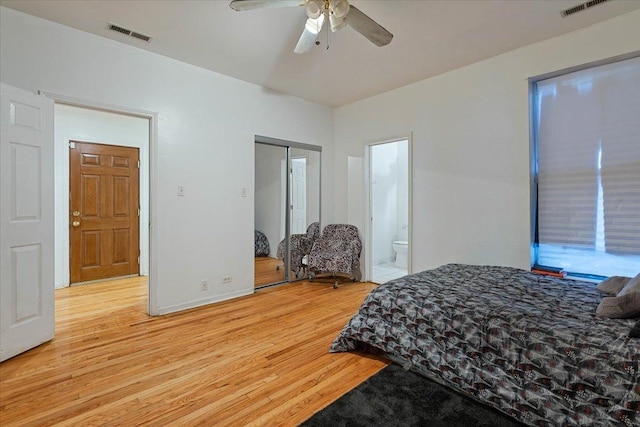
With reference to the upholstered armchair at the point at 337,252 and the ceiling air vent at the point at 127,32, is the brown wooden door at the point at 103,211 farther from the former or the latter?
the upholstered armchair at the point at 337,252

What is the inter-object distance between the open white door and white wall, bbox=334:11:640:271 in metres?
3.88

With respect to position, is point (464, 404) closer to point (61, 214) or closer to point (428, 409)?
point (428, 409)

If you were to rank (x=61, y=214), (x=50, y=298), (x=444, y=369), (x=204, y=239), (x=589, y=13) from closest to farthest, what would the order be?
(x=444, y=369)
(x=589, y=13)
(x=50, y=298)
(x=204, y=239)
(x=61, y=214)

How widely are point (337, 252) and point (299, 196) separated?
3.53ft

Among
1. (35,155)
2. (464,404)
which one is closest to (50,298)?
(35,155)

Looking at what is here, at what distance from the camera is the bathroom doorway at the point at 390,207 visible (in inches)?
221

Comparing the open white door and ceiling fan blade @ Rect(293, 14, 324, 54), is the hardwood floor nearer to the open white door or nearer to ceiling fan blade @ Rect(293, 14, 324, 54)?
the open white door

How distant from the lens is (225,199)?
3826 millimetres

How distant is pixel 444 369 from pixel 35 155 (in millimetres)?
3634

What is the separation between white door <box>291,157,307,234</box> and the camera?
15.5 ft

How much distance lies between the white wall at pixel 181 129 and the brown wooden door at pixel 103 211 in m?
2.14

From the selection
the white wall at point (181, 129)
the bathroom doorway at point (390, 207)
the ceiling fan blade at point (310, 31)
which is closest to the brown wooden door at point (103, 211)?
the white wall at point (181, 129)

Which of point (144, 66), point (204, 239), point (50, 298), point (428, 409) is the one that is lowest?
point (428, 409)

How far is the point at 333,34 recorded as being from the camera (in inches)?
111
